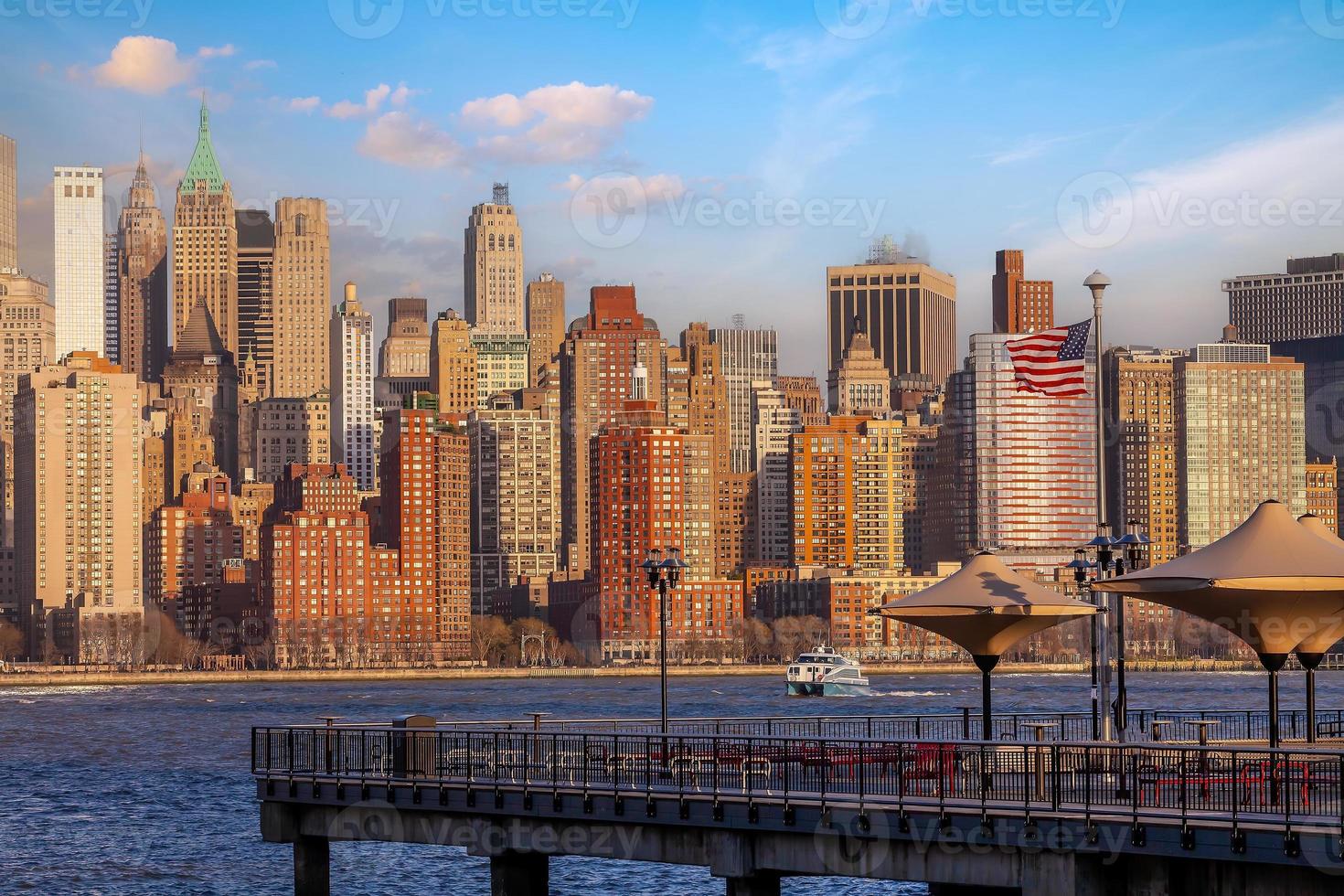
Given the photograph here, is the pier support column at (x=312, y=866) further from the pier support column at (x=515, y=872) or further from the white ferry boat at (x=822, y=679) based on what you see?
the white ferry boat at (x=822, y=679)

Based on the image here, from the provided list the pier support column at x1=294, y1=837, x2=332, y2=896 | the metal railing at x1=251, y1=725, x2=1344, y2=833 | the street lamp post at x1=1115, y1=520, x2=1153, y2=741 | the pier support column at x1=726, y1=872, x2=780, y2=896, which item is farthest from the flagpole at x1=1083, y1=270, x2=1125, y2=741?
the pier support column at x1=294, y1=837, x2=332, y2=896

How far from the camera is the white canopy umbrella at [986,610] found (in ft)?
140

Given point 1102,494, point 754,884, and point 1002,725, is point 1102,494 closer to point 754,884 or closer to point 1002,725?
point 1002,725

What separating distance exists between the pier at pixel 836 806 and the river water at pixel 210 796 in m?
15.1

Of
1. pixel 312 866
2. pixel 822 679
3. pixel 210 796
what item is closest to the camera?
pixel 312 866

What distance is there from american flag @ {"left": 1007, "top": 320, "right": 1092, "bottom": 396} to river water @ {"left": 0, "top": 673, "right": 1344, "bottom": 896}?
13.0 meters

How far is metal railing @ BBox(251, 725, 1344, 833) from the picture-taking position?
32.2 metres

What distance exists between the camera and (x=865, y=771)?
38719 mm

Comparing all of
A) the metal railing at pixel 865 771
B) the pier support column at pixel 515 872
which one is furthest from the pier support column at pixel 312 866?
the pier support column at pixel 515 872

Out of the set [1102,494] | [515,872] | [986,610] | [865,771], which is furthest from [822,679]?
[865,771]

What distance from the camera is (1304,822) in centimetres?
2948

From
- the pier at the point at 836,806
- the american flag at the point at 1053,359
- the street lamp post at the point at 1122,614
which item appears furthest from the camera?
the american flag at the point at 1053,359

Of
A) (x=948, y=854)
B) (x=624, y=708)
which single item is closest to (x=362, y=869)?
(x=948, y=854)

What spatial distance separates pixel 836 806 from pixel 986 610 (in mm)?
9196
